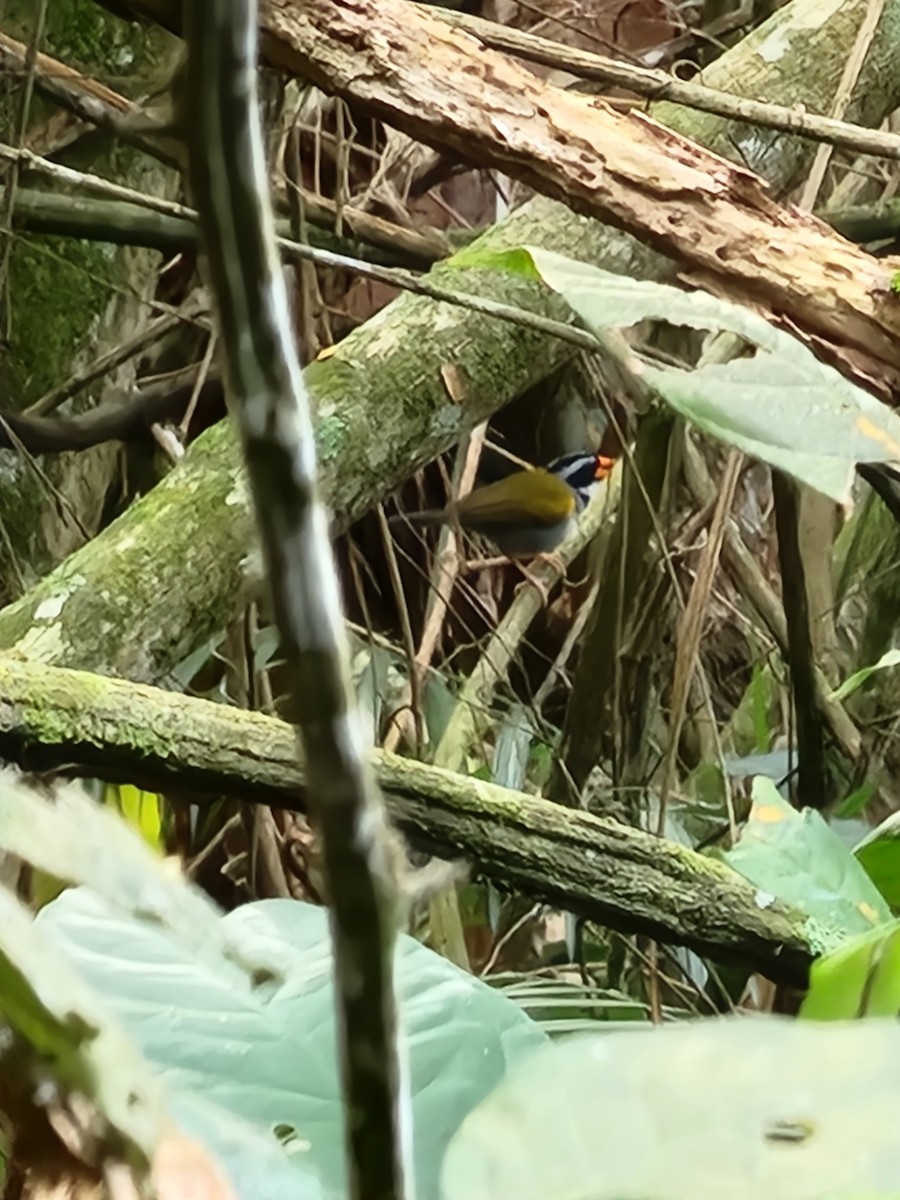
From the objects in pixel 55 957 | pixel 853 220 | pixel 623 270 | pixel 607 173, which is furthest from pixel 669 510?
pixel 55 957

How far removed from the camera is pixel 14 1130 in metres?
0.28

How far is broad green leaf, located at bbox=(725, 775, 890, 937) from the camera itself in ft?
1.94

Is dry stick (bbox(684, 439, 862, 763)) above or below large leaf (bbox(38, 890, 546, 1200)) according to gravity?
below

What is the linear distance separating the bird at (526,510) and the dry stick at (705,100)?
1.09 meters

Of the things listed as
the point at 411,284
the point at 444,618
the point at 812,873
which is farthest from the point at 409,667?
the point at 812,873

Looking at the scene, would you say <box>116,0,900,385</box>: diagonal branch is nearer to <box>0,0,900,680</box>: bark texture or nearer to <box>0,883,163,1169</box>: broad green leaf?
<box>0,0,900,680</box>: bark texture

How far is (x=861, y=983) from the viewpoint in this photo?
0.44 m

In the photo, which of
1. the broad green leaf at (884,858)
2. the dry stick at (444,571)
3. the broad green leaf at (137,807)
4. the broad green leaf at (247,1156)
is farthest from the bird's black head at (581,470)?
the broad green leaf at (247,1156)

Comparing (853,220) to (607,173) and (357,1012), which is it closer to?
(607,173)

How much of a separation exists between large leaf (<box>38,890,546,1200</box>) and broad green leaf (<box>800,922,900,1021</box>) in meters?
0.11

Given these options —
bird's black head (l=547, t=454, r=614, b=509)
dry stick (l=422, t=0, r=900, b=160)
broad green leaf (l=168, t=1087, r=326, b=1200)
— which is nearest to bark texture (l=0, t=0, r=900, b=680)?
dry stick (l=422, t=0, r=900, b=160)

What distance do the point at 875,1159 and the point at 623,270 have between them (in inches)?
37.6

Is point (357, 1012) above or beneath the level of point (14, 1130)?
above

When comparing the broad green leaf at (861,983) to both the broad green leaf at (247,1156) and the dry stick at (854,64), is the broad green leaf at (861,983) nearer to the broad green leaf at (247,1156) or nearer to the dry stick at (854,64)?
the broad green leaf at (247,1156)
